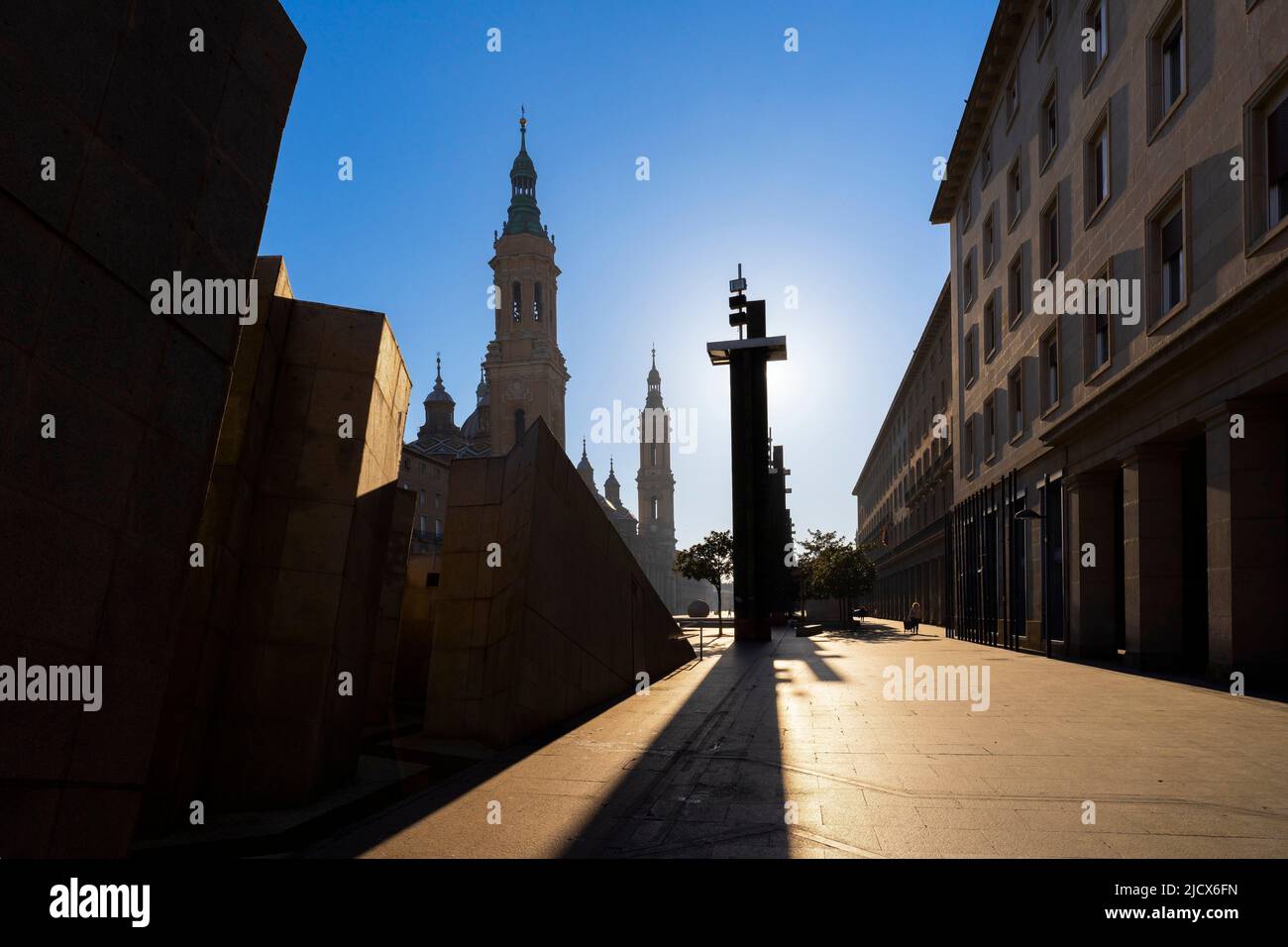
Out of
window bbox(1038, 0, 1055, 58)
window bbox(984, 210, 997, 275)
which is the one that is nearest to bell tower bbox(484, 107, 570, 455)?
window bbox(984, 210, 997, 275)

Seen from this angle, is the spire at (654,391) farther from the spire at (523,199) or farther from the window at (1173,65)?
the window at (1173,65)

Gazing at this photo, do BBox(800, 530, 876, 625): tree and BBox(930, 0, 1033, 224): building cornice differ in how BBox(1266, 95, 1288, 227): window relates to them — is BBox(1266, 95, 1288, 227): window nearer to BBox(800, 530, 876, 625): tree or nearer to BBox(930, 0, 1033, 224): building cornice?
BBox(930, 0, 1033, 224): building cornice

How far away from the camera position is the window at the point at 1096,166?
19.5m

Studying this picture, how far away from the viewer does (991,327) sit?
2969 cm

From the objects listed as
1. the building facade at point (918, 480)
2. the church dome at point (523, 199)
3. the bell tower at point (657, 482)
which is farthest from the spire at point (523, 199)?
the bell tower at point (657, 482)

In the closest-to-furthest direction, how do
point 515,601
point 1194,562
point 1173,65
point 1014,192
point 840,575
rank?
point 515,601
point 1173,65
point 1194,562
point 1014,192
point 840,575

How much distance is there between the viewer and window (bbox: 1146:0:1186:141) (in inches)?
614

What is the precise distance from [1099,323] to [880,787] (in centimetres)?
1654

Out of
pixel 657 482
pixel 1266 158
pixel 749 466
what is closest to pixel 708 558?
pixel 749 466

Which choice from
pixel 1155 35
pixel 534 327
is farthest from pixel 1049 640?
pixel 534 327

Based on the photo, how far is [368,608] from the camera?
7.75 m

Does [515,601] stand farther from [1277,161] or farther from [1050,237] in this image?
[1050,237]
